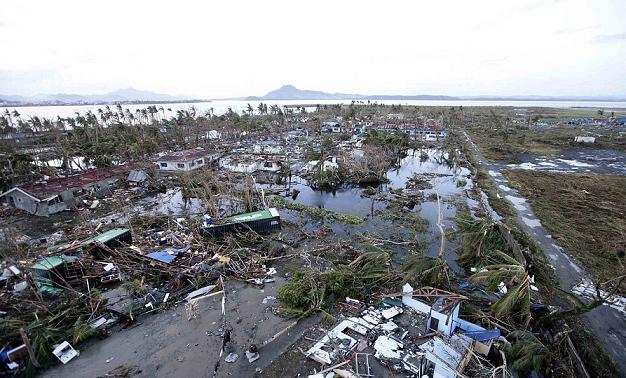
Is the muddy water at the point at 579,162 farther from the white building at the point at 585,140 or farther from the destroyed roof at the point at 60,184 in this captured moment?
the destroyed roof at the point at 60,184

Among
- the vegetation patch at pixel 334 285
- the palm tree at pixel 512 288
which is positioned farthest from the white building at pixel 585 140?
the vegetation patch at pixel 334 285

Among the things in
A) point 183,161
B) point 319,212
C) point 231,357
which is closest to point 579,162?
point 319,212

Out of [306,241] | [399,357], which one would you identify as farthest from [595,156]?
[399,357]

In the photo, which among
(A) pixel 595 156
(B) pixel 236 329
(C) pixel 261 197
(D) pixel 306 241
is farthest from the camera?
(A) pixel 595 156

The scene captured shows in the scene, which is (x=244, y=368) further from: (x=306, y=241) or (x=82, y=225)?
(x=82, y=225)

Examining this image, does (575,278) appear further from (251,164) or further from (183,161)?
(183,161)

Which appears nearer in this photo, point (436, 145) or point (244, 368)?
point (244, 368)
